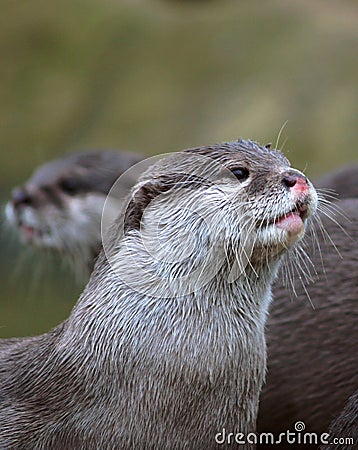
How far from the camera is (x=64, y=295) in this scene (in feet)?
17.1

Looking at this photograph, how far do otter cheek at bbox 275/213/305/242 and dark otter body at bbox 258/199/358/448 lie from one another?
70 centimetres

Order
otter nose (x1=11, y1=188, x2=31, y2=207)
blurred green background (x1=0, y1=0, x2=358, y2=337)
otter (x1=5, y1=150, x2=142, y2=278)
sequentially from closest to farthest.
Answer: otter (x1=5, y1=150, x2=142, y2=278) < otter nose (x1=11, y1=188, x2=31, y2=207) < blurred green background (x1=0, y1=0, x2=358, y2=337)

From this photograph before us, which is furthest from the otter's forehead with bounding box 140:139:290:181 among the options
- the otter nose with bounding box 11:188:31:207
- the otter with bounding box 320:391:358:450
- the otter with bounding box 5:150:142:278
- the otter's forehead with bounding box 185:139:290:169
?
the otter nose with bounding box 11:188:31:207

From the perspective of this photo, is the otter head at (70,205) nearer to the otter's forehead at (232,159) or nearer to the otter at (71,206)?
the otter at (71,206)

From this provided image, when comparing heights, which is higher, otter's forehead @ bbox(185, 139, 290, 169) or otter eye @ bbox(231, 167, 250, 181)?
otter's forehead @ bbox(185, 139, 290, 169)

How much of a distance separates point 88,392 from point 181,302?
0.27 metres

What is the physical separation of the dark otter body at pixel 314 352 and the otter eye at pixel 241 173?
709 mm

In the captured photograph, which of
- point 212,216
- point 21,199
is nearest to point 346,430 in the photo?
point 212,216

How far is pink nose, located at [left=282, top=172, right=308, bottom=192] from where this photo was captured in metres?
2.16

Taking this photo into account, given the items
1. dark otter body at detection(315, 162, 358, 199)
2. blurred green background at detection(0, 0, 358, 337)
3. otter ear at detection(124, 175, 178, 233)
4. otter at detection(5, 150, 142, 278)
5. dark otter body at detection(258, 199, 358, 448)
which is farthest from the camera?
blurred green background at detection(0, 0, 358, 337)

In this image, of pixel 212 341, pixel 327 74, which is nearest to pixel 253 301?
pixel 212 341

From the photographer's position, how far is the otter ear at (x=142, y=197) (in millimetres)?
2293

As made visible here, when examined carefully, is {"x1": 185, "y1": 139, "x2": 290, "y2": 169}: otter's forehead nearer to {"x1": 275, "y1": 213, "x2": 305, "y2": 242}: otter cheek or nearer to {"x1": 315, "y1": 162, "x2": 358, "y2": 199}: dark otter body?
{"x1": 275, "y1": 213, "x2": 305, "y2": 242}: otter cheek

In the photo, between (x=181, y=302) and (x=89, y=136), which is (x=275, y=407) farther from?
(x=89, y=136)
